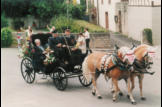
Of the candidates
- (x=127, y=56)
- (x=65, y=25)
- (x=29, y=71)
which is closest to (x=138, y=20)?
(x=65, y=25)

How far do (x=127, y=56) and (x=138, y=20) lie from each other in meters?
A: 18.1

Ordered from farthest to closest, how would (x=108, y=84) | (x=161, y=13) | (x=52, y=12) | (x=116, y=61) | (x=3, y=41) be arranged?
1. (x=52, y=12)
2. (x=3, y=41)
3. (x=161, y=13)
4. (x=108, y=84)
5. (x=116, y=61)

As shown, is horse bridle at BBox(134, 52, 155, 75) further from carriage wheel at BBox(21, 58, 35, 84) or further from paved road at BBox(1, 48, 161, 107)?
carriage wheel at BBox(21, 58, 35, 84)

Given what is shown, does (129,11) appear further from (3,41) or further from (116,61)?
(116,61)

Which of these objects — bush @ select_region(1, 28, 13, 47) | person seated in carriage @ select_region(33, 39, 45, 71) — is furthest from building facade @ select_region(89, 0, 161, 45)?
person seated in carriage @ select_region(33, 39, 45, 71)

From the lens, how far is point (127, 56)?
1034 cm

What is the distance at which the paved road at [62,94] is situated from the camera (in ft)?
36.0

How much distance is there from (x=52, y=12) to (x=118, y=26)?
9.52 meters

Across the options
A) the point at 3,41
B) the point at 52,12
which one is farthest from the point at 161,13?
the point at 52,12

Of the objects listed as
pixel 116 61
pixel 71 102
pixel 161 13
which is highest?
pixel 161 13

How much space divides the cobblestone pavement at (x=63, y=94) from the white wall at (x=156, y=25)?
373 inches

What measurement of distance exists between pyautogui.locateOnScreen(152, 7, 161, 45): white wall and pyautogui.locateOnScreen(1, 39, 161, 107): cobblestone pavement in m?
9.47

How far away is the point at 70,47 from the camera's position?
13.0 metres

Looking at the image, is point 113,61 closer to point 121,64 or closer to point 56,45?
point 121,64
